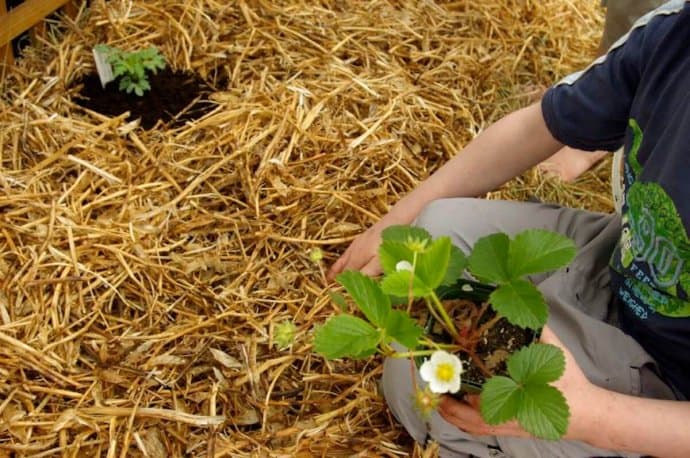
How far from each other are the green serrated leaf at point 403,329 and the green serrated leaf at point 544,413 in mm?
130

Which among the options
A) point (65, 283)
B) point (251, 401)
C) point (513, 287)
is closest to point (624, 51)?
point (513, 287)

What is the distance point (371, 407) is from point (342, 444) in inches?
3.2

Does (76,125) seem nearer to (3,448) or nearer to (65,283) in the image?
(65,283)

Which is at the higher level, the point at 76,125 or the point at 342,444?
the point at 76,125

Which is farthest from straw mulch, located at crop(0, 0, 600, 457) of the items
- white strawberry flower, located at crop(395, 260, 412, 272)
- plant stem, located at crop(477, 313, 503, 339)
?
white strawberry flower, located at crop(395, 260, 412, 272)

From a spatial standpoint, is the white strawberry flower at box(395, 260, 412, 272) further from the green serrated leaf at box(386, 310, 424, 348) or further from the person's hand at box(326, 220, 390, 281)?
the person's hand at box(326, 220, 390, 281)

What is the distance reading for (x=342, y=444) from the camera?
126 centimetres

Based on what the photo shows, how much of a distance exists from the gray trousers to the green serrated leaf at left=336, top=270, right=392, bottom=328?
29cm

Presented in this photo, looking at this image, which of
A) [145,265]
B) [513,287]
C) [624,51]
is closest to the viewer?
[513,287]

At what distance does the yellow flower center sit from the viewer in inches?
33.3

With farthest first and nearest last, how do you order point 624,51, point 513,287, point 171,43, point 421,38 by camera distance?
point 421,38, point 171,43, point 624,51, point 513,287

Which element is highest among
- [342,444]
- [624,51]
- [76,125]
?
[624,51]

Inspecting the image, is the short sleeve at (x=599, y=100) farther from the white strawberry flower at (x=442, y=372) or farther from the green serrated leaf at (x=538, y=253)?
the white strawberry flower at (x=442, y=372)

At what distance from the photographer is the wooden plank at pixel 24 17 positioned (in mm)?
1716
